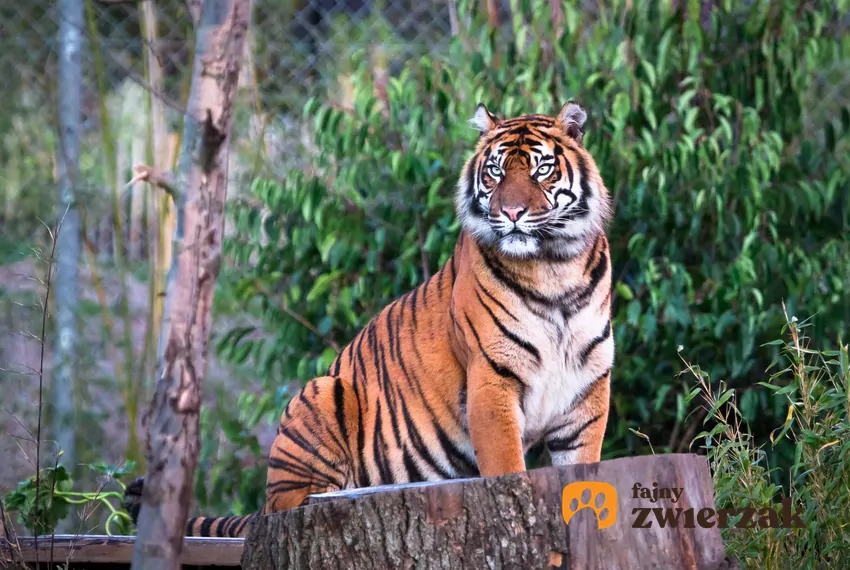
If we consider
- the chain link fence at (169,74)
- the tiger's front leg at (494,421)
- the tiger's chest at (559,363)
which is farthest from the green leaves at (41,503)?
the chain link fence at (169,74)

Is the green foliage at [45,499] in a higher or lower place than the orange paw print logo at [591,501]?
higher

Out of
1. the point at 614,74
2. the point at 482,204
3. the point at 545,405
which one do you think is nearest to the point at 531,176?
the point at 482,204

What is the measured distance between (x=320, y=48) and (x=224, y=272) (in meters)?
1.31

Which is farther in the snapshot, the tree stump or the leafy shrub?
the leafy shrub

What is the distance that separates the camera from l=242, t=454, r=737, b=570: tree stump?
7.18 ft

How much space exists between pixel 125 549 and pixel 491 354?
4.87ft

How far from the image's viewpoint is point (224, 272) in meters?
5.52

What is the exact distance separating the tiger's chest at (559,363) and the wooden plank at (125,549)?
1.10 meters

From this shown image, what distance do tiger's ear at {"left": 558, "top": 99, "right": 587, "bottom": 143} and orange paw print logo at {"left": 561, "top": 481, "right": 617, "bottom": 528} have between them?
1.43 m

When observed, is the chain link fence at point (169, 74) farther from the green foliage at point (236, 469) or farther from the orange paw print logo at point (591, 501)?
the orange paw print logo at point (591, 501)

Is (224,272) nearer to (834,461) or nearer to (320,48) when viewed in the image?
(320,48)

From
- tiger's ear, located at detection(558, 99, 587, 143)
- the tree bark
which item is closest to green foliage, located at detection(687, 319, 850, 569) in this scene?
tiger's ear, located at detection(558, 99, 587, 143)

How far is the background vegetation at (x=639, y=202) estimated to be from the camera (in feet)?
14.9

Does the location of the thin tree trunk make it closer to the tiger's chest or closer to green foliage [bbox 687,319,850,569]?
the tiger's chest
